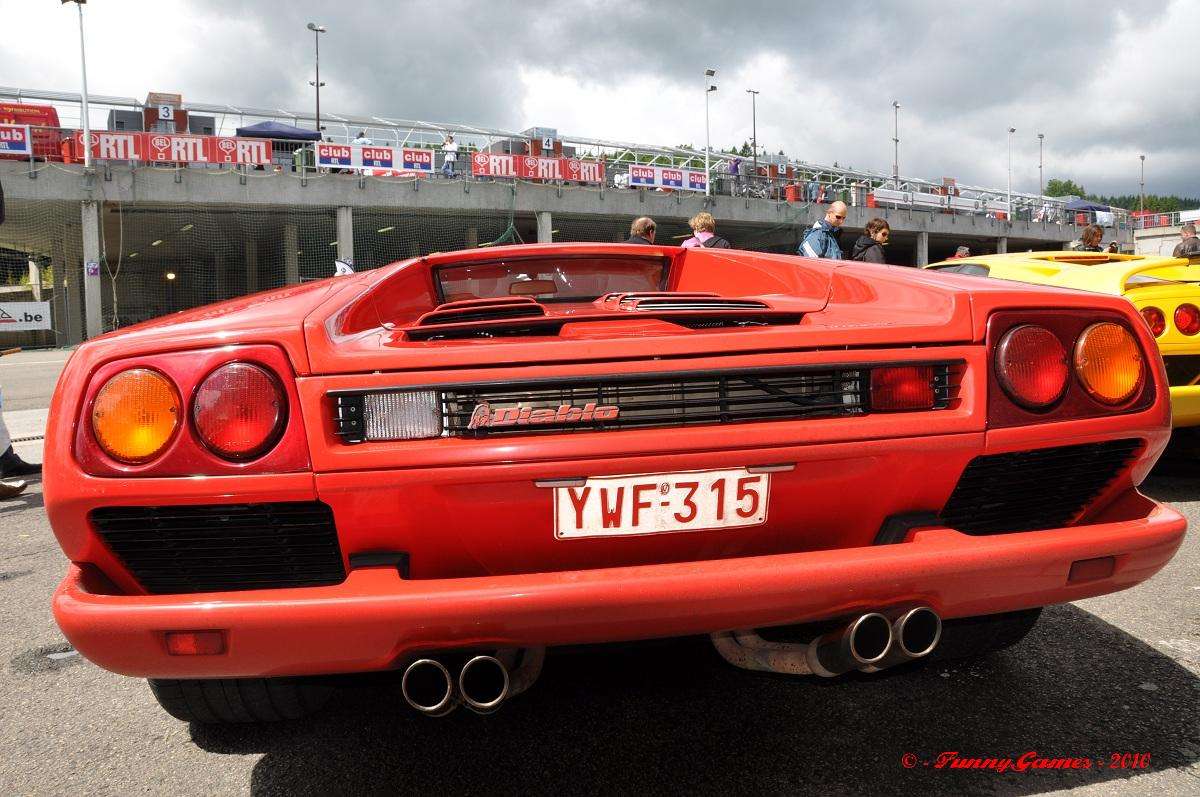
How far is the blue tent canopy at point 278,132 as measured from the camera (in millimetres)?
23156

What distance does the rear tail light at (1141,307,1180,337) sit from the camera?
3723 mm

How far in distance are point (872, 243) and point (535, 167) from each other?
20.3m

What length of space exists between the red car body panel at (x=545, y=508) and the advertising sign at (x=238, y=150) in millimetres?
23024

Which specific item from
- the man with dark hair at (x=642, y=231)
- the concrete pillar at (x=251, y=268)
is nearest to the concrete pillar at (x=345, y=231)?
the concrete pillar at (x=251, y=268)

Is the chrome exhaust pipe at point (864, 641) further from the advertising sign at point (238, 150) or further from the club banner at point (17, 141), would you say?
the club banner at point (17, 141)

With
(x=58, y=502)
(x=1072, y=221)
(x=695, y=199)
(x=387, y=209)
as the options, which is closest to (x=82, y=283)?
(x=387, y=209)

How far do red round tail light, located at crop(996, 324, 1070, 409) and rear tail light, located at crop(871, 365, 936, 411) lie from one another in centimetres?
14

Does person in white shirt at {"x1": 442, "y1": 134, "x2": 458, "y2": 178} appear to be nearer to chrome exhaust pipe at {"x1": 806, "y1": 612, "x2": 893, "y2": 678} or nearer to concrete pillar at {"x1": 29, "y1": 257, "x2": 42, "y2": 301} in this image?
concrete pillar at {"x1": 29, "y1": 257, "x2": 42, "y2": 301}

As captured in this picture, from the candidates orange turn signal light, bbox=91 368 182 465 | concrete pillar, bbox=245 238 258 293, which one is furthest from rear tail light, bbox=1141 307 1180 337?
concrete pillar, bbox=245 238 258 293

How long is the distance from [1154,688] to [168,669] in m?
2.12

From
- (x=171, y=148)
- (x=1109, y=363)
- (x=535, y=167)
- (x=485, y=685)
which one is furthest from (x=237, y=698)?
(x=535, y=167)

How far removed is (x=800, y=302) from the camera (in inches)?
71.5

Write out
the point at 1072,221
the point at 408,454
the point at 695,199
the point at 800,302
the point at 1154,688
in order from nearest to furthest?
the point at 408,454, the point at 800,302, the point at 1154,688, the point at 695,199, the point at 1072,221

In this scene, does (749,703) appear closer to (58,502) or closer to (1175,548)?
(1175,548)
